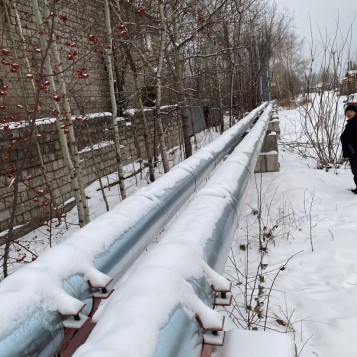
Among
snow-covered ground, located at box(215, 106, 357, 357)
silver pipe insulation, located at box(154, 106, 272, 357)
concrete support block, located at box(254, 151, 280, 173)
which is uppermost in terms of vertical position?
silver pipe insulation, located at box(154, 106, 272, 357)

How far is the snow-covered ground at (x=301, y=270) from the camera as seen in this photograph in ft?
7.76

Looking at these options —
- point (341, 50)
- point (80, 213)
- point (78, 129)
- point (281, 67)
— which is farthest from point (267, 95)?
point (281, 67)

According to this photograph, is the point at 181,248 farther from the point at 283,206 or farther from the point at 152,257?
the point at 283,206

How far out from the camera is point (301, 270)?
11.1ft

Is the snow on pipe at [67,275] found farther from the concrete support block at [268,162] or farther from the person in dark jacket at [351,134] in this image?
the person in dark jacket at [351,134]

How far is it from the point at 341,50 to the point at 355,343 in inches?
278

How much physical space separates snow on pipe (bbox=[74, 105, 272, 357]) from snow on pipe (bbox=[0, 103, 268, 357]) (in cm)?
17

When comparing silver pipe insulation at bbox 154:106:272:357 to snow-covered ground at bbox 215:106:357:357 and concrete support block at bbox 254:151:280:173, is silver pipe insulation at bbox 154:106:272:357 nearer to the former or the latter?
snow-covered ground at bbox 215:106:357:357

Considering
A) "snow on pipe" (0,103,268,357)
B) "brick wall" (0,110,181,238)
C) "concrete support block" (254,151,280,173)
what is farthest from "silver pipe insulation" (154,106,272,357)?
"concrete support block" (254,151,280,173)

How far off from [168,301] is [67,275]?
1.33 feet

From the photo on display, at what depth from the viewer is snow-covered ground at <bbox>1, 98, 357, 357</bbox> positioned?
2.37 meters

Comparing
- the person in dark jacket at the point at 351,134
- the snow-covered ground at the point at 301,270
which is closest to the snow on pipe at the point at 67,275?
the snow-covered ground at the point at 301,270

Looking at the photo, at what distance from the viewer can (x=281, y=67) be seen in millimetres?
53000

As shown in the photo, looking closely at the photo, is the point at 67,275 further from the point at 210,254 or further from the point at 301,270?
the point at 301,270
